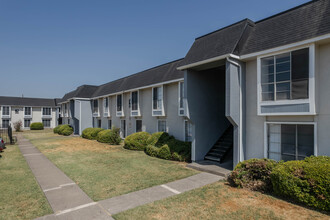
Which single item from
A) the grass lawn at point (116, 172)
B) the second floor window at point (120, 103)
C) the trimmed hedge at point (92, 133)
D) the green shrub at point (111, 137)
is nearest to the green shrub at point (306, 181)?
the grass lawn at point (116, 172)

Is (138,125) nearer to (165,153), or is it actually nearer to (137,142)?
(137,142)

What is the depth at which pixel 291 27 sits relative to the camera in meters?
8.01

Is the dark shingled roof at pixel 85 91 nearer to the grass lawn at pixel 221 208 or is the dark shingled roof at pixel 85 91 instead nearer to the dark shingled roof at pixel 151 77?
the dark shingled roof at pixel 151 77

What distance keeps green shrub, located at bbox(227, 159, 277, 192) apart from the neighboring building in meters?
47.4

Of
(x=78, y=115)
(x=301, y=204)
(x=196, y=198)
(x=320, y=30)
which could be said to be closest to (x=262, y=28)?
(x=320, y=30)

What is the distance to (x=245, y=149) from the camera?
928cm

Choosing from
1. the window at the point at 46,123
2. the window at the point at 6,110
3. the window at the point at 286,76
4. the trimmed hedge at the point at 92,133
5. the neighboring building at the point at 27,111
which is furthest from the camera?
the window at the point at 46,123

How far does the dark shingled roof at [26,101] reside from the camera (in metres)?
41.2

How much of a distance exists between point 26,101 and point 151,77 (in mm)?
39617

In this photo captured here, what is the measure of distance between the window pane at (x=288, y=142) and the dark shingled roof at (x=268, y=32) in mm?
3431

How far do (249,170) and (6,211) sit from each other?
8154 mm

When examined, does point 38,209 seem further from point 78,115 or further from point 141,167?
point 78,115

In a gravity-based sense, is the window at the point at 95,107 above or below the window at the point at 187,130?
above

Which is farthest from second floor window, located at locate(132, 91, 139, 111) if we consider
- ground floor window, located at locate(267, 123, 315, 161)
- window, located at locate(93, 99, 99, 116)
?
ground floor window, located at locate(267, 123, 315, 161)
